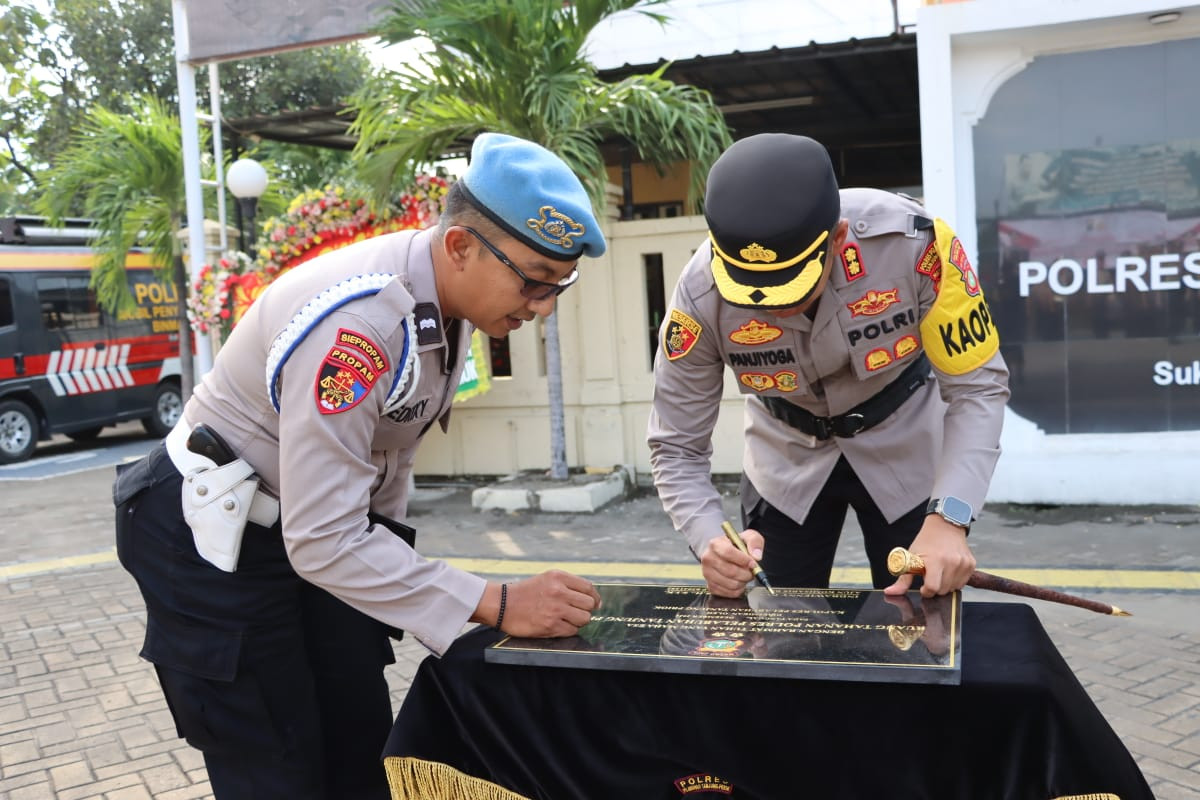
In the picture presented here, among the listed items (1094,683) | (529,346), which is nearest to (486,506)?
(529,346)

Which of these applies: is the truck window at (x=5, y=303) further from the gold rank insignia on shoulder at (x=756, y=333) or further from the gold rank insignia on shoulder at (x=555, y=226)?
the gold rank insignia on shoulder at (x=555, y=226)

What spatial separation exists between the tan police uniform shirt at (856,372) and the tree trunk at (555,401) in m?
4.79

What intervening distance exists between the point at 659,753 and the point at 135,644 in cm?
391

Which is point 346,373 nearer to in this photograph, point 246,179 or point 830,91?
point 830,91

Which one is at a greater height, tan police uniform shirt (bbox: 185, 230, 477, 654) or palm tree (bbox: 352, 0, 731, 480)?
palm tree (bbox: 352, 0, 731, 480)

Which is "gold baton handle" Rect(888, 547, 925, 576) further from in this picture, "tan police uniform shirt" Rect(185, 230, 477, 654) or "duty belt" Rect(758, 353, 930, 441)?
"tan police uniform shirt" Rect(185, 230, 477, 654)

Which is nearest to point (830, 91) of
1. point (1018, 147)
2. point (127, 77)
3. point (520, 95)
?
point (1018, 147)

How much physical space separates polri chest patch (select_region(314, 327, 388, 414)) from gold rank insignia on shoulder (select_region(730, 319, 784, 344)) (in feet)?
3.17

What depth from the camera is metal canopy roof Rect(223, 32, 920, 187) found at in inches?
275

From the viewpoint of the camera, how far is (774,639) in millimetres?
1875

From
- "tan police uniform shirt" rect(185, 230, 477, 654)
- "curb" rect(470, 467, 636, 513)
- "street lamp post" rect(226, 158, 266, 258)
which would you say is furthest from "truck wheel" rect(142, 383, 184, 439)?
"tan police uniform shirt" rect(185, 230, 477, 654)

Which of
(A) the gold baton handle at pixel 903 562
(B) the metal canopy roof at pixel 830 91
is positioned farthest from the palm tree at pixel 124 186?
(A) the gold baton handle at pixel 903 562

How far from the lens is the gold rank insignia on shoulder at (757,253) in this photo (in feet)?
6.72

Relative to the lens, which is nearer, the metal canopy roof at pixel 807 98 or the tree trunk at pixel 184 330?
the metal canopy roof at pixel 807 98
